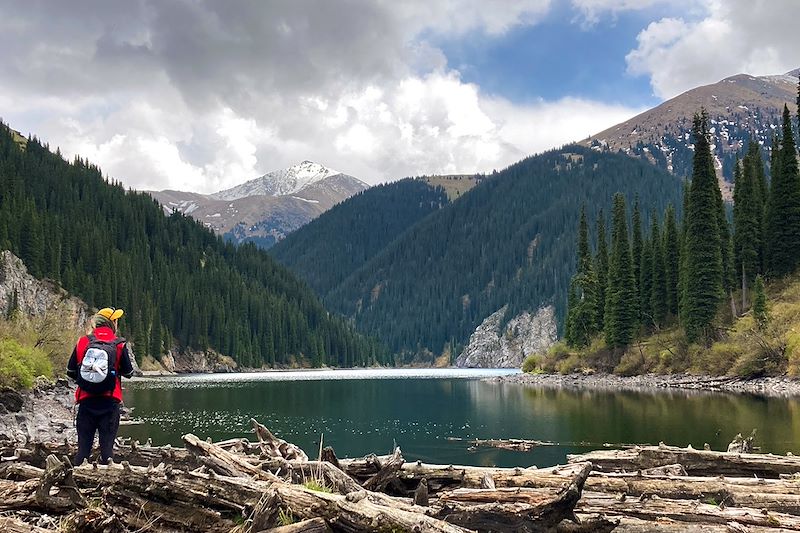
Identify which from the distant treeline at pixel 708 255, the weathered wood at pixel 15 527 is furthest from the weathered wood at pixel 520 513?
the distant treeline at pixel 708 255

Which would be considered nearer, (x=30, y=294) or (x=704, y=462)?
(x=704, y=462)

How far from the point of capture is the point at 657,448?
15.1 meters

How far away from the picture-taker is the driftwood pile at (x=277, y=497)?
8.76 m

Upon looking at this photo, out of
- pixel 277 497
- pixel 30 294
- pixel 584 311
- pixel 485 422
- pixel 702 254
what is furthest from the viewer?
pixel 30 294

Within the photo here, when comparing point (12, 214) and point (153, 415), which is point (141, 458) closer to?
point (153, 415)

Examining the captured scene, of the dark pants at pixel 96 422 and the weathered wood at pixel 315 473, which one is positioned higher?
the dark pants at pixel 96 422

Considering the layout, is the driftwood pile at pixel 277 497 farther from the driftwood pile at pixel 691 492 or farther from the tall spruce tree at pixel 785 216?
the tall spruce tree at pixel 785 216

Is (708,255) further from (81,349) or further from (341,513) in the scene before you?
(341,513)

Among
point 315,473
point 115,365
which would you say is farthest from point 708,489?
point 115,365

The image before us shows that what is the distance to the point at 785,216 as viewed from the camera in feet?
257

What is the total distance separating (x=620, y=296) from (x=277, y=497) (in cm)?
9067

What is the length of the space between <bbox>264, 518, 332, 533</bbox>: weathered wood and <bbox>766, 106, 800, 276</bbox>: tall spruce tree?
8226 centimetres

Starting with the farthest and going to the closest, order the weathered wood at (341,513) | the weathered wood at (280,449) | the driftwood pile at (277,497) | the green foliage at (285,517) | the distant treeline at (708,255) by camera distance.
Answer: the distant treeline at (708,255) < the weathered wood at (280,449) < the green foliage at (285,517) < the driftwood pile at (277,497) < the weathered wood at (341,513)

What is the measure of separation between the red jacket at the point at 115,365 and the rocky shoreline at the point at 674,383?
5207cm
